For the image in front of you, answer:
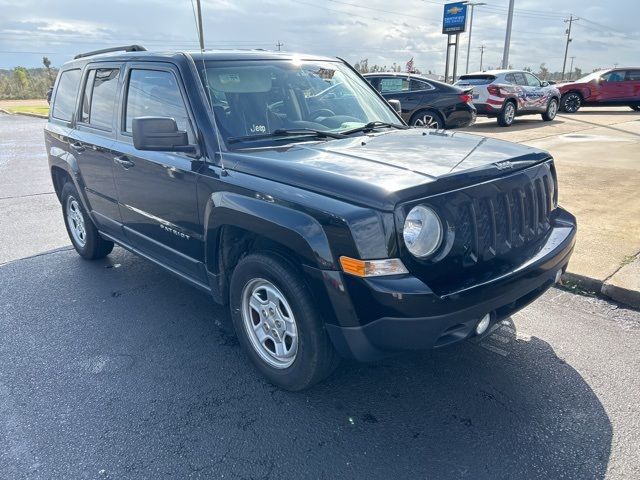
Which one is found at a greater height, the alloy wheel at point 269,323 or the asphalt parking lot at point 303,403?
the alloy wheel at point 269,323

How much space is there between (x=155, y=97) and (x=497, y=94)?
45.4ft

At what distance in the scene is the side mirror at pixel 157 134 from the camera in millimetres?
3000

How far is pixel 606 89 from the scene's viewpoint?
20328 millimetres

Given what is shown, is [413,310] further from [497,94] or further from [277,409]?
[497,94]

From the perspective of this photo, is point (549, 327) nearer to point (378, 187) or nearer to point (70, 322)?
point (378, 187)

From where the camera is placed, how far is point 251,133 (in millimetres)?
3307

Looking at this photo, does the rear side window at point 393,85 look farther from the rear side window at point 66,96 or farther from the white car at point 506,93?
the rear side window at point 66,96

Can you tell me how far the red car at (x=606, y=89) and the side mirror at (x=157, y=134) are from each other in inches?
829

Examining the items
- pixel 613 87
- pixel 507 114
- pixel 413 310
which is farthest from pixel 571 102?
pixel 413 310

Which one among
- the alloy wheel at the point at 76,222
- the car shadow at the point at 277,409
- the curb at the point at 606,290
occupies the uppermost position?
the alloy wheel at the point at 76,222

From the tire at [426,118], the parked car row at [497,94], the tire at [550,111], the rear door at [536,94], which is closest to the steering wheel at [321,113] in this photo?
the parked car row at [497,94]

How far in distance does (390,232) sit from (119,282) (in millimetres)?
3348

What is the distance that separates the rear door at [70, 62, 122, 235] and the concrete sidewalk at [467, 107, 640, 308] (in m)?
4.10

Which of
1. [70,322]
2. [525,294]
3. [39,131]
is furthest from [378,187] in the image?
[39,131]
